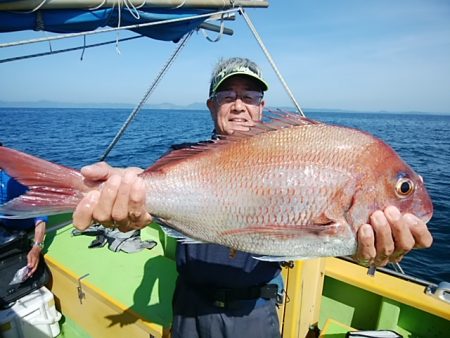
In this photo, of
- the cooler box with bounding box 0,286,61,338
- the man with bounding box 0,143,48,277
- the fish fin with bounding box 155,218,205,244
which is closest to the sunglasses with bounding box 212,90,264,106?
the fish fin with bounding box 155,218,205,244

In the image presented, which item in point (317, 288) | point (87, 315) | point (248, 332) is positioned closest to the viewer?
point (248, 332)

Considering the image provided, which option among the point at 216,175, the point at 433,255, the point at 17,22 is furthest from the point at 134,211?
the point at 433,255

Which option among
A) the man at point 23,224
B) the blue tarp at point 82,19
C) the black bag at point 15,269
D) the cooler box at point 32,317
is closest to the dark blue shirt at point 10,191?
the man at point 23,224

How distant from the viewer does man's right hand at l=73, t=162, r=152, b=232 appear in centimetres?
169

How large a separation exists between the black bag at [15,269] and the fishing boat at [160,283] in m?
0.18

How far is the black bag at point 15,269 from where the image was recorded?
3.41 meters

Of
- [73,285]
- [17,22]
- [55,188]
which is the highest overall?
[17,22]

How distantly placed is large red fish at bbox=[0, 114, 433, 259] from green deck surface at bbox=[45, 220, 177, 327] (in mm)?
1570

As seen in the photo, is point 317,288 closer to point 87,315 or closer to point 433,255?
point 87,315

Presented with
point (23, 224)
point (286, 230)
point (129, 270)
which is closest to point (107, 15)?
point (286, 230)

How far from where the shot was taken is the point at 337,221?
1.64m

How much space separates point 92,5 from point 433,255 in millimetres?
9757

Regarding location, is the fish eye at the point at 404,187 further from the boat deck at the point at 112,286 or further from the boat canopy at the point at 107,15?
the boat canopy at the point at 107,15

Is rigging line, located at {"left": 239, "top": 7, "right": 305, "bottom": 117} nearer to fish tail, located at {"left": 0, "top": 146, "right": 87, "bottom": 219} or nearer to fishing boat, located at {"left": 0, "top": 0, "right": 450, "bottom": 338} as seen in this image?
fishing boat, located at {"left": 0, "top": 0, "right": 450, "bottom": 338}
